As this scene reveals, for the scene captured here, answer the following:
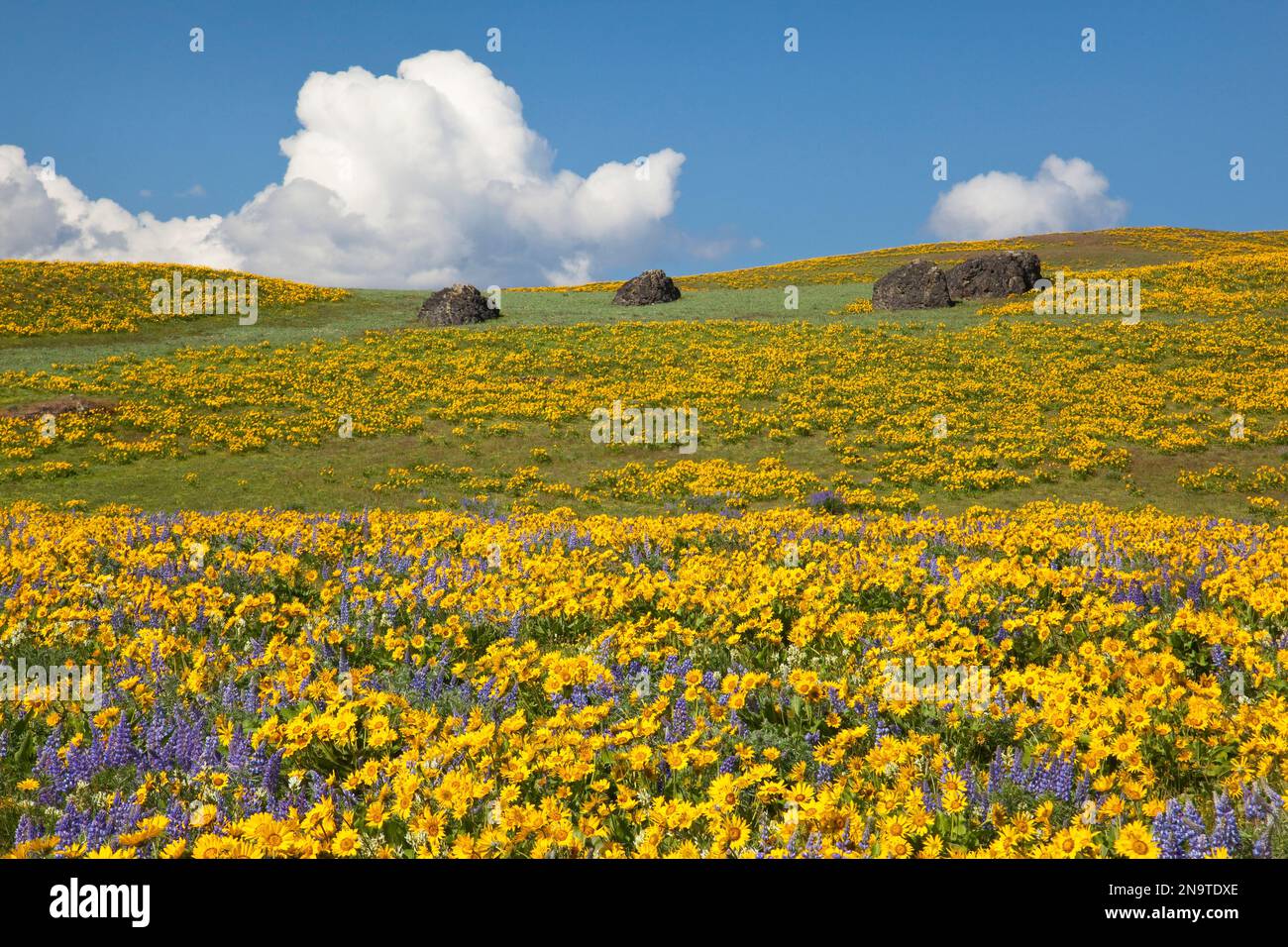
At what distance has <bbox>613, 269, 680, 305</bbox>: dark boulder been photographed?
57.9 metres

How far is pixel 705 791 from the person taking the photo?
4016 millimetres

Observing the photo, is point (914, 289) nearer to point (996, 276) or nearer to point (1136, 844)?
point (996, 276)

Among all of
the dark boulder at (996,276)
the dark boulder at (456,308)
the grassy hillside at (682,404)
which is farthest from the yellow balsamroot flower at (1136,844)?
the dark boulder at (996,276)

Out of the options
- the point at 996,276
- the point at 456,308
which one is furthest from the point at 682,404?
the point at 996,276

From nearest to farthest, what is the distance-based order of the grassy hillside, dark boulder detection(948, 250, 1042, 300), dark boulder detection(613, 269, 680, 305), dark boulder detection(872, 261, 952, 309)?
the grassy hillside < dark boulder detection(872, 261, 952, 309) < dark boulder detection(948, 250, 1042, 300) < dark boulder detection(613, 269, 680, 305)

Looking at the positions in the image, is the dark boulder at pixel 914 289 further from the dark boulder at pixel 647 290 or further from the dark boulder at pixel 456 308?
the dark boulder at pixel 456 308

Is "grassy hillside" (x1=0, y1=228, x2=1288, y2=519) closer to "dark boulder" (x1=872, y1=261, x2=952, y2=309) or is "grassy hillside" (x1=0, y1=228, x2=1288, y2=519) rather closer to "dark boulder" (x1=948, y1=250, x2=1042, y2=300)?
"dark boulder" (x1=872, y1=261, x2=952, y2=309)

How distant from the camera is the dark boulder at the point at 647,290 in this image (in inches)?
2281

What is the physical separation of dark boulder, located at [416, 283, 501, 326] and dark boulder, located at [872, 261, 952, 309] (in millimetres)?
26741

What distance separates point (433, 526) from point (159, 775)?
8017mm

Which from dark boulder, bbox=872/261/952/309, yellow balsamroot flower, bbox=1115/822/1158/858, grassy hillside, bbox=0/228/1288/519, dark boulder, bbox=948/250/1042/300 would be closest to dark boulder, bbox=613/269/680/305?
grassy hillside, bbox=0/228/1288/519

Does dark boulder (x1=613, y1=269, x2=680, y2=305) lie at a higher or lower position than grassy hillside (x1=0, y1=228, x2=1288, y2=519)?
higher

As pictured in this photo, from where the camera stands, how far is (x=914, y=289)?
167ft

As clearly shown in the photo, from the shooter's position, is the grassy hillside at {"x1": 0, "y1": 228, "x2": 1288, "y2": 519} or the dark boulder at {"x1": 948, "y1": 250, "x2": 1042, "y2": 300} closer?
the grassy hillside at {"x1": 0, "y1": 228, "x2": 1288, "y2": 519}
